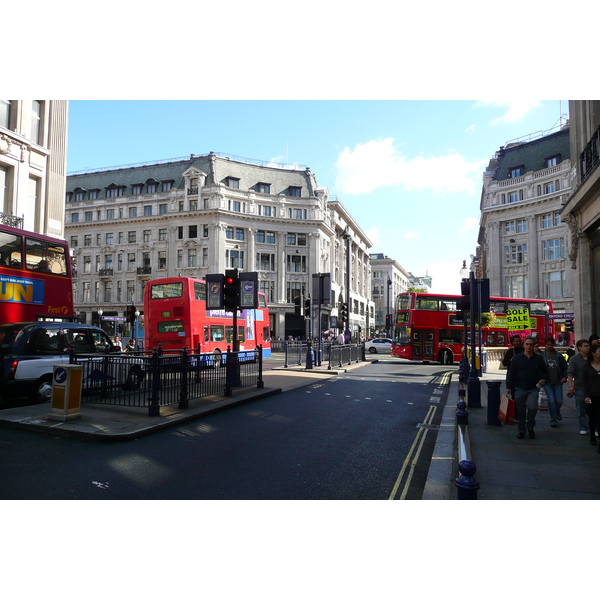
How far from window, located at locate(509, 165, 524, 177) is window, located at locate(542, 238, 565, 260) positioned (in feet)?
28.6

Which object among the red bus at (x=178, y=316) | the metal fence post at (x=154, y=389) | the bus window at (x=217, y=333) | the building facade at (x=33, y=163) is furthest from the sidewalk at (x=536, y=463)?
the building facade at (x=33, y=163)

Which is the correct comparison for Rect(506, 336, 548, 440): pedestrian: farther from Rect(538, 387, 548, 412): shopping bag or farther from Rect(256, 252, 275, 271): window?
Rect(256, 252, 275, 271): window

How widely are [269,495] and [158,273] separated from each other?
2240 inches

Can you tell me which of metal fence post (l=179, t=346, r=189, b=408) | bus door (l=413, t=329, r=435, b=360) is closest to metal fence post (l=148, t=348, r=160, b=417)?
metal fence post (l=179, t=346, r=189, b=408)

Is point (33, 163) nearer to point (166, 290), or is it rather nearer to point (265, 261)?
point (166, 290)

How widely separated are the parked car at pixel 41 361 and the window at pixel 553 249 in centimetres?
4811

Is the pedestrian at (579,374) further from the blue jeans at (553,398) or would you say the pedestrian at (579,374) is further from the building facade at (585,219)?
the building facade at (585,219)

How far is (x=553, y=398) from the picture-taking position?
8.83 m

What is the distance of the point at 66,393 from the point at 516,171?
55686 mm

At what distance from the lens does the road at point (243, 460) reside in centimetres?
505

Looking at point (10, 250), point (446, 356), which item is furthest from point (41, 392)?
point (446, 356)

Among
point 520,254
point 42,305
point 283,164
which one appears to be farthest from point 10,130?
point 520,254

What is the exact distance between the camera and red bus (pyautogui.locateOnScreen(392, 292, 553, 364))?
2662 centimetres

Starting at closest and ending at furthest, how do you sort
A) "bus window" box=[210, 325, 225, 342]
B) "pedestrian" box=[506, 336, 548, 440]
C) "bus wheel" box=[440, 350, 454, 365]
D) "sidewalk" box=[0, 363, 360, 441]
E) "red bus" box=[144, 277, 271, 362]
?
"sidewalk" box=[0, 363, 360, 441], "pedestrian" box=[506, 336, 548, 440], "red bus" box=[144, 277, 271, 362], "bus window" box=[210, 325, 225, 342], "bus wheel" box=[440, 350, 454, 365]
